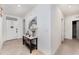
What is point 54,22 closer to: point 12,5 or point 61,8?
point 61,8

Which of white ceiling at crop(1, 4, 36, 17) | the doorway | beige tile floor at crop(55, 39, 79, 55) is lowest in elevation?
beige tile floor at crop(55, 39, 79, 55)

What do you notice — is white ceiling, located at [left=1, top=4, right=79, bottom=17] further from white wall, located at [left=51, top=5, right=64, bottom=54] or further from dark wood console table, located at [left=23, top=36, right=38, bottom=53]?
dark wood console table, located at [left=23, top=36, right=38, bottom=53]

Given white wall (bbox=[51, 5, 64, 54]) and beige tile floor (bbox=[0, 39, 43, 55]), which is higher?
white wall (bbox=[51, 5, 64, 54])

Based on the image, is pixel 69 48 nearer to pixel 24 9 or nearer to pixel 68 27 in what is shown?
pixel 68 27

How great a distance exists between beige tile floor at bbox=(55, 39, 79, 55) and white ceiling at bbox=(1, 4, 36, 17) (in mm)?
879

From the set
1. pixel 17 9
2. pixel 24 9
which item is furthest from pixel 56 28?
pixel 17 9

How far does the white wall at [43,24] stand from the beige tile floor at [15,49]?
0.49 feet

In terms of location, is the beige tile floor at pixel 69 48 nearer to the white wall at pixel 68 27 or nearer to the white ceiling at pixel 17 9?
the white wall at pixel 68 27

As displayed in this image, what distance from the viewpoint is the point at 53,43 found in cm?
130

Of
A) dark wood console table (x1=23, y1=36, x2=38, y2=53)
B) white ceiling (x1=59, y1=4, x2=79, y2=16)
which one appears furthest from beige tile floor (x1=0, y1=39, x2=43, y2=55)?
white ceiling (x1=59, y1=4, x2=79, y2=16)

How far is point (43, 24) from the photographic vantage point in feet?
4.23

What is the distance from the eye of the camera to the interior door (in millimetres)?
1268
